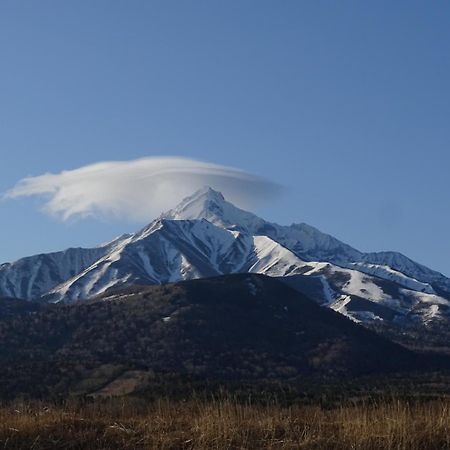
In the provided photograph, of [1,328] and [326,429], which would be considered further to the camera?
[1,328]

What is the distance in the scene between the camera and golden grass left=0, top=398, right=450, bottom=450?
11.6 metres

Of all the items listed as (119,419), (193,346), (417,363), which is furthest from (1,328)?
(119,419)

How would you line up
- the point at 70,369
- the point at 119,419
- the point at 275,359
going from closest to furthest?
the point at 119,419 < the point at 70,369 < the point at 275,359

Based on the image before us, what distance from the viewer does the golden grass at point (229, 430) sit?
11578mm

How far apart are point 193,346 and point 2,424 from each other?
180486 mm

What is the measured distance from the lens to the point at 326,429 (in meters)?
12.5

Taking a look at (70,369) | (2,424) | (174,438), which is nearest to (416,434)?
(174,438)

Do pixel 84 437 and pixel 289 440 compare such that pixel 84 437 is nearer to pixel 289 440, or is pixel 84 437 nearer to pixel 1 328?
pixel 289 440

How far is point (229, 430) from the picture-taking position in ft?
39.2

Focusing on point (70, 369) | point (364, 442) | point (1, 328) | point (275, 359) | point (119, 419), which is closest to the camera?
point (364, 442)

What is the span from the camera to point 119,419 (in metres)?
13.5

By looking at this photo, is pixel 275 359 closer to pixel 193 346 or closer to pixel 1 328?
pixel 193 346

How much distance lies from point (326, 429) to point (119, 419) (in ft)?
12.1

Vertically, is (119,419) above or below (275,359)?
above
